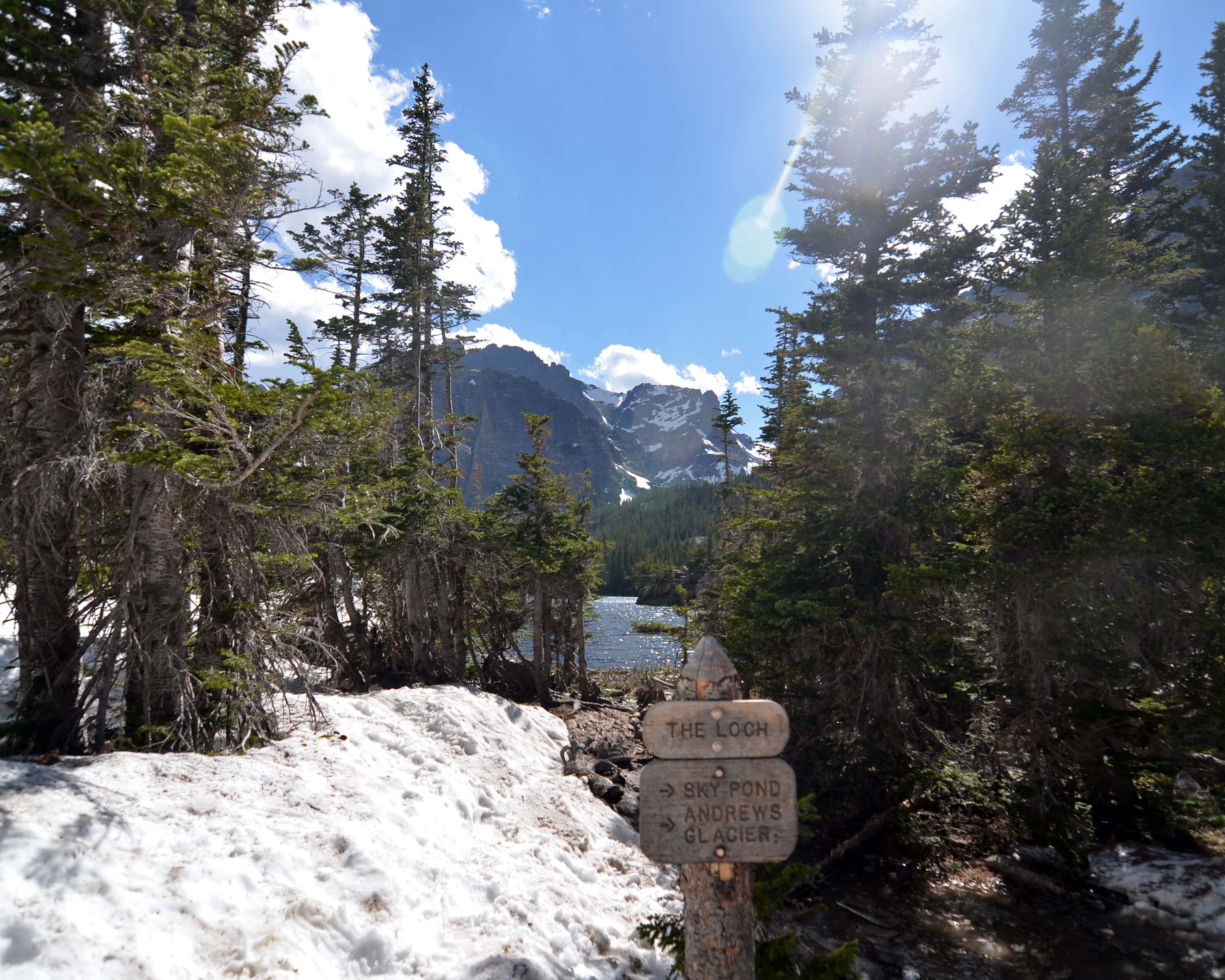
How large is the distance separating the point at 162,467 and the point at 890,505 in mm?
11349

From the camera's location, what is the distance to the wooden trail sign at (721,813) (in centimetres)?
355

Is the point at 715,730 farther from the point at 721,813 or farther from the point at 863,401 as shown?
the point at 863,401

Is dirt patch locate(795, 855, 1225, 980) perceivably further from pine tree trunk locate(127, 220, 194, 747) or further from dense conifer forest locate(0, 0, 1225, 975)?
pine tree trunk locate(127, 220, 194, 747)

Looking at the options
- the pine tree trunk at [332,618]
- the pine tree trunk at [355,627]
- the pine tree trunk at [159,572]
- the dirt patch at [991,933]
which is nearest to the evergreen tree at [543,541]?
the pine tree trunk at [355,627]

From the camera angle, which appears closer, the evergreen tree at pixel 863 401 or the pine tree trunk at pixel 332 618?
the evergreen tree at pixel 863 401

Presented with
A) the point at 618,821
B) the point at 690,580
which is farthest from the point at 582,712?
the point at 690,580

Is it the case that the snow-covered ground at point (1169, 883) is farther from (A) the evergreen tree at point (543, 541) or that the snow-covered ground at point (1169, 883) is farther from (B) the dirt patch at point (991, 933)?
(A) the evergreen tree at point (543, 541)

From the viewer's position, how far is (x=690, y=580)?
174 ft

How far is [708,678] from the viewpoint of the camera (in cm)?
379

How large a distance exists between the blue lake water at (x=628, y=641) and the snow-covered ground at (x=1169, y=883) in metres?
11.8

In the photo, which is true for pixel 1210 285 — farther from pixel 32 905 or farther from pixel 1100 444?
pixel 32 905

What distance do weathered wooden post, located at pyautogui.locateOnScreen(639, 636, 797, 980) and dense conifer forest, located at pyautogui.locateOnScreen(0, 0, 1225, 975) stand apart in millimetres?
1367

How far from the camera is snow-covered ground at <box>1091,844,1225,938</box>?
760 centimetres

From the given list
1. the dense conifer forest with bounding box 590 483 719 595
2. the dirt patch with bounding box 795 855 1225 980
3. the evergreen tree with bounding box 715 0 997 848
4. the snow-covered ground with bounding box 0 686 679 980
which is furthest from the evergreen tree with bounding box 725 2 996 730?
the dense conifer forest with bounding box 590 483 719 595
